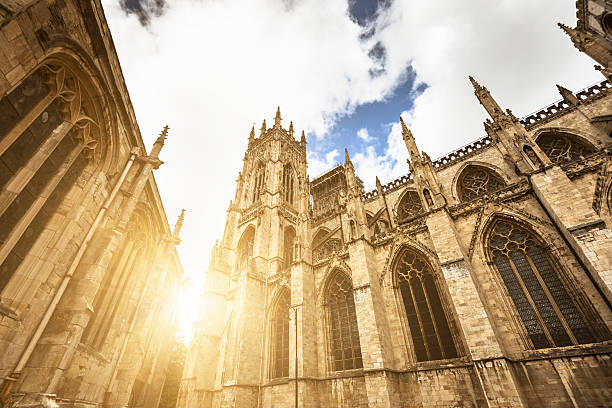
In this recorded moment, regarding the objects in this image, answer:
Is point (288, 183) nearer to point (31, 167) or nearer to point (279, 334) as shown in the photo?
point (279, 334)

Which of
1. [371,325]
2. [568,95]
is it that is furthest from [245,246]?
[568,95]

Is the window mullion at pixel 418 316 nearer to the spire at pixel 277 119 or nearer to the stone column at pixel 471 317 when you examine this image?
the stone column at pixel 471 317

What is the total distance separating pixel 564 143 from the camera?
13828 millimetres

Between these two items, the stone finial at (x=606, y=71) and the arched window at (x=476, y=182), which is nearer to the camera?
the stone finial at (x=606, y=71)

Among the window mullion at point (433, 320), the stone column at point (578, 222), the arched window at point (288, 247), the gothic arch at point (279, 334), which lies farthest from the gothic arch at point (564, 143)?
the arched window at point (288, 247)

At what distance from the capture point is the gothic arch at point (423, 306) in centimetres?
989

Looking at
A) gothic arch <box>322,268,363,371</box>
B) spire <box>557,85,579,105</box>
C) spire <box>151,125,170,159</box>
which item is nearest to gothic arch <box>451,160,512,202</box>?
spire <box>557,85,579,105</box>

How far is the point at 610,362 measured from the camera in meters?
7.02

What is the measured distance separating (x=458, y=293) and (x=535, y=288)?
8.44 ft

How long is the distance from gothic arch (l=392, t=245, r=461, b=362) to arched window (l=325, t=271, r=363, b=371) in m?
2.50

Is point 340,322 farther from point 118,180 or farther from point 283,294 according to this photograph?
point 118,180

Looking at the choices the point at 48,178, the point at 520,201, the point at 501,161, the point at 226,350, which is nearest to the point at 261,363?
the point at 226,350

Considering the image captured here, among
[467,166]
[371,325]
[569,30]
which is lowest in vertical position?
[371,325]

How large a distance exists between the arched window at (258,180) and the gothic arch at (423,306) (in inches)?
688
